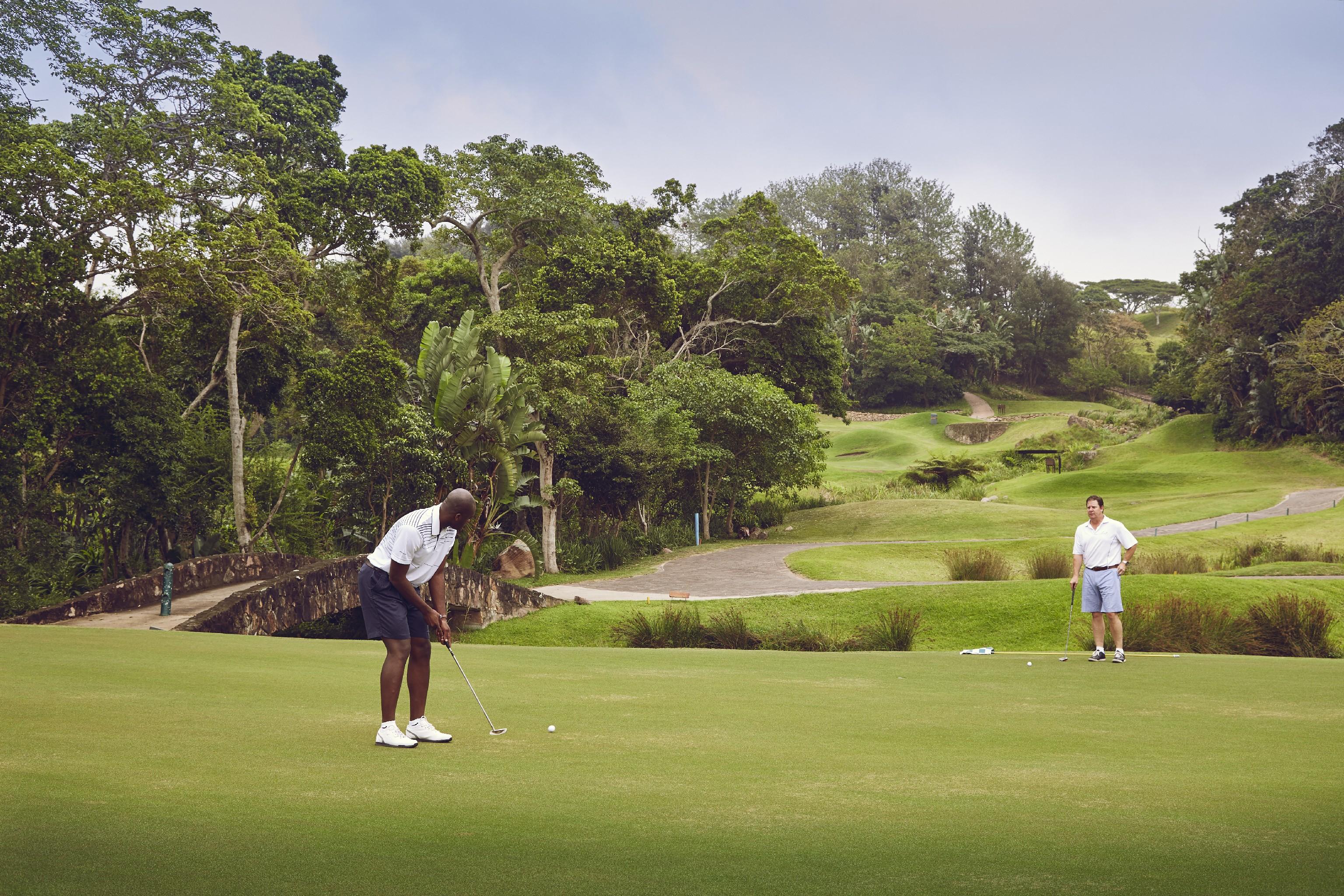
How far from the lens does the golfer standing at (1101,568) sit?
40.8 feet

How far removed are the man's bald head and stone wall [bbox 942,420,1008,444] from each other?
69174 millimetres

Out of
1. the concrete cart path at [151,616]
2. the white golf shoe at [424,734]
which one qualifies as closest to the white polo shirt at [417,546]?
the white golf shoe at [424,734]

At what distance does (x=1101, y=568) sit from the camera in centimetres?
1252

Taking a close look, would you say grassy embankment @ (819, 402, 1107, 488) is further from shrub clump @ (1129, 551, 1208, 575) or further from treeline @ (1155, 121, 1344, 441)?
shrub clump @ (1129, 551, 1208, 575)

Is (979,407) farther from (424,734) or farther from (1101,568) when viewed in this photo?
(424,734)

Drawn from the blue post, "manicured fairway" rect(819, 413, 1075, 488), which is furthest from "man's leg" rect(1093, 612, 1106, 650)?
"manicured fairway" rect(819, 413, 1075, 488)

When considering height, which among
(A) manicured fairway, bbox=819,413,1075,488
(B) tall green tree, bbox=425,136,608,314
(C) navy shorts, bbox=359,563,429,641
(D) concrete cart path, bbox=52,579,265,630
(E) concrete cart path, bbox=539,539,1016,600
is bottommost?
(E) concrete cart path, bbox=539,539,1016,600

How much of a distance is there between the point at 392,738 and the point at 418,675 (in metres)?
0.49

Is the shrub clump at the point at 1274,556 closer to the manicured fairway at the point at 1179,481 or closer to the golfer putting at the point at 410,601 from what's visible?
the manicured fairway at the point at 1179,481

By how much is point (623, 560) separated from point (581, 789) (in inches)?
1126

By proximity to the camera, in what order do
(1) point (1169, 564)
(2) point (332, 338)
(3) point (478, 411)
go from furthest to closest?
(2) point (332, 338)
(3) point (478, 411)
(1) point (1169, 564)

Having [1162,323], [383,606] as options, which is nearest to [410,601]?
[383,606]

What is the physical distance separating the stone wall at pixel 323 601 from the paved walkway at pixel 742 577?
3.19m

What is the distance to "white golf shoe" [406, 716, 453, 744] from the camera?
22.1 feet
